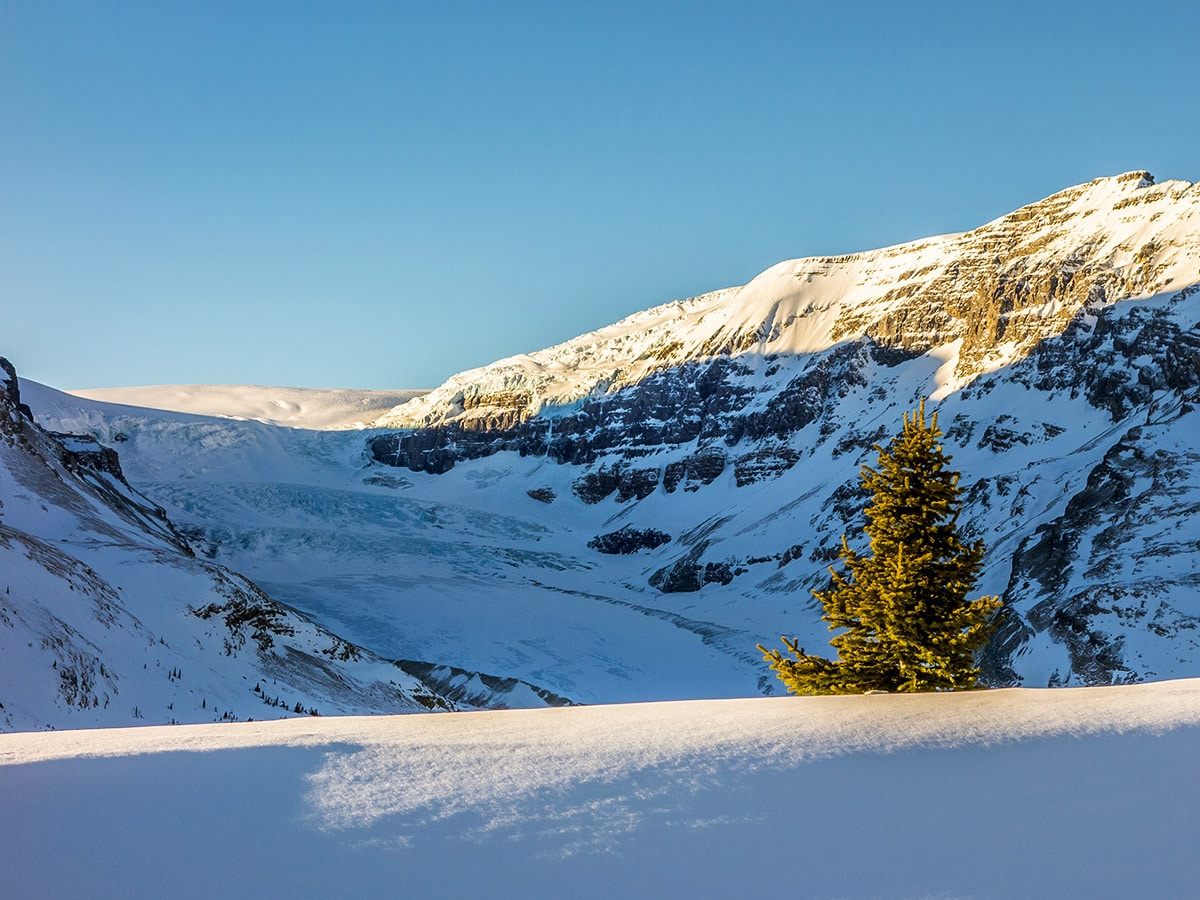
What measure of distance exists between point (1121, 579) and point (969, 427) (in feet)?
218

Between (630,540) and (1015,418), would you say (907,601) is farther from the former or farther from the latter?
(630,540)

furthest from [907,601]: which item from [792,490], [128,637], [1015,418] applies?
[792,490]

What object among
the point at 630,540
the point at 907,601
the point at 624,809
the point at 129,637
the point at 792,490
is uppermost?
the point at 624,809

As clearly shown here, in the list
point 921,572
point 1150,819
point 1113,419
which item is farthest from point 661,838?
point 1113,419

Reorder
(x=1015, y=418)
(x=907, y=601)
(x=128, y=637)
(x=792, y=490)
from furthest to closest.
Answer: (x=792, y=490) → (x=1015, y=418) → (x=128, y=637) → (x=907, y=601)

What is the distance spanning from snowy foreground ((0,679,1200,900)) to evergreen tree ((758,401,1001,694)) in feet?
19.5

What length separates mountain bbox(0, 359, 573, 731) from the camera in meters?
17.5

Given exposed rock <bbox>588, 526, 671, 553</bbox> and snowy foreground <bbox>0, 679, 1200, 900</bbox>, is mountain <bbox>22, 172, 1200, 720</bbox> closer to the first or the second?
exposed rock <bbox>588, 526, 671, 553</bbox>

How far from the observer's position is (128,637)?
21.9 metres

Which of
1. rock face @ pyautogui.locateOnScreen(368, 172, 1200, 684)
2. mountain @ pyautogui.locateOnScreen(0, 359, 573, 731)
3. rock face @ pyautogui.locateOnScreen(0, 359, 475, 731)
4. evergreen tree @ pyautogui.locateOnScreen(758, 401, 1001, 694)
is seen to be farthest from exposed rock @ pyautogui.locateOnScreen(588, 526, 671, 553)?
evergreen tree @ pyautogui.locateOnScreen(758, 401, 1001, 694)

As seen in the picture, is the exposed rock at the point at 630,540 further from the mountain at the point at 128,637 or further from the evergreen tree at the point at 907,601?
the evergreen tree at the point at 907,601

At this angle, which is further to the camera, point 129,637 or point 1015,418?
point 1015,418

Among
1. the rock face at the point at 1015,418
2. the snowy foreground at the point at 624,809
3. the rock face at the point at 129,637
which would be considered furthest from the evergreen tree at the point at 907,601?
the rock face at the point at 1015,418

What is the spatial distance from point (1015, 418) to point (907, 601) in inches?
4376
